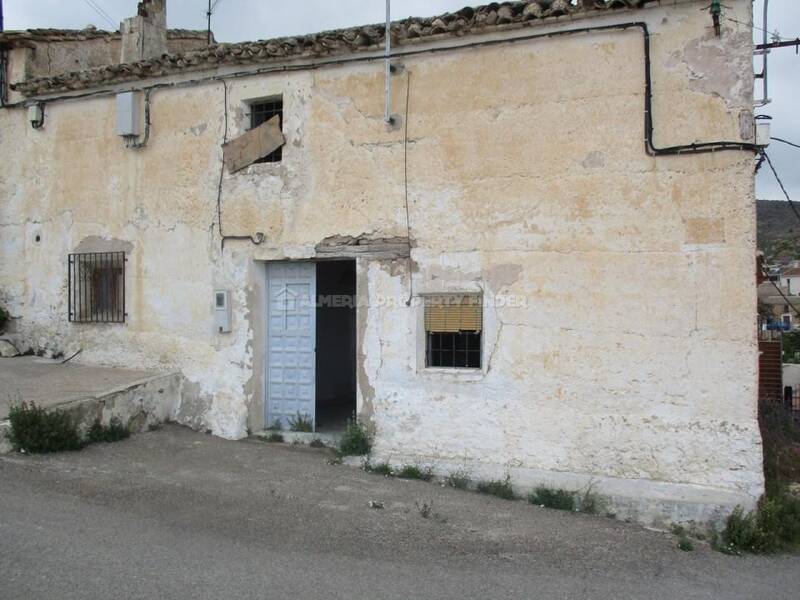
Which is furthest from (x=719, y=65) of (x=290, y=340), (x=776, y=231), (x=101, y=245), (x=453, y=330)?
(x=776, y=231)

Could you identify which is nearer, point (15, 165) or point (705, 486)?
point (705, 486)

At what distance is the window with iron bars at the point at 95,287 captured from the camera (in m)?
9.66

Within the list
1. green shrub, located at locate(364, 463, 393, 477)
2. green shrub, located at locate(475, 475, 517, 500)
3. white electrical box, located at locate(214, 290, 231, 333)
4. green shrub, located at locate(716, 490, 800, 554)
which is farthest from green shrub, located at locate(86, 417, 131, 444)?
green shrub, located at locate(716, 490, 800, 554)

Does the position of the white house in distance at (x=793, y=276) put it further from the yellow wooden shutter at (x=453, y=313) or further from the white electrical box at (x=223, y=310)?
the white electrical box at (x=223, y=310)

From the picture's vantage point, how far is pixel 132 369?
9336mm

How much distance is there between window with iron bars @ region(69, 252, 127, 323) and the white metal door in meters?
2.52

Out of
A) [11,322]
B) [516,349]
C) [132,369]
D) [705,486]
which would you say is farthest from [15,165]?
[705,486]

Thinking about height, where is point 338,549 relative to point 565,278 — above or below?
below

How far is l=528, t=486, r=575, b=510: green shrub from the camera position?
22.2ft

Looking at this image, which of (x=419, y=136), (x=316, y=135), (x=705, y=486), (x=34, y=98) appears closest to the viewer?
(x=705, y=486)

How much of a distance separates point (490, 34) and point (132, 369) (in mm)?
6483

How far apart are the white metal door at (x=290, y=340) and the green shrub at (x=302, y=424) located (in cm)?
4

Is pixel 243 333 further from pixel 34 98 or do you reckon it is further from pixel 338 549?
pixel 34 98

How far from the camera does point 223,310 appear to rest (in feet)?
28.3
